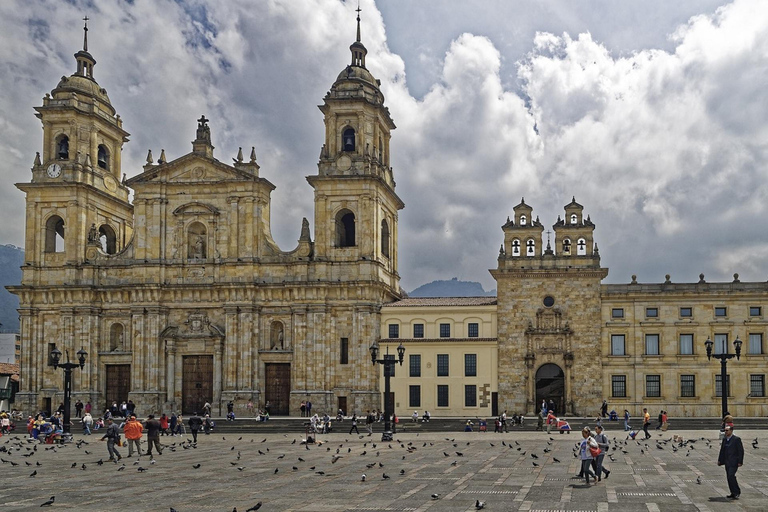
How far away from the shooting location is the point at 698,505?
74.2 ft

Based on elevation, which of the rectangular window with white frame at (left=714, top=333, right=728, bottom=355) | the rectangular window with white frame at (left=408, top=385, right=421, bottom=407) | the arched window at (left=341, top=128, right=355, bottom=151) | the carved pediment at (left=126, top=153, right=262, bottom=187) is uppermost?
the arched window at (left=341, top=128, right=355, bottom=151)

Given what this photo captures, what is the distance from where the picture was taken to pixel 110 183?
75.9 meters

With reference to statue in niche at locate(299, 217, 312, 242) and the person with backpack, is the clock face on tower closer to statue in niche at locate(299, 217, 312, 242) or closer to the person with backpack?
statue in niche at locate(299, 217, 312, 242)

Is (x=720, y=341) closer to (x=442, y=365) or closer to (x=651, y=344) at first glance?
(x=651, y=344)

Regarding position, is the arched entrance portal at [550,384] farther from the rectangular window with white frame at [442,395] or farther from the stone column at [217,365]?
the stone column at [217,365]

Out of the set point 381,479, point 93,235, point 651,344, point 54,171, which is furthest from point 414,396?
point 381,479

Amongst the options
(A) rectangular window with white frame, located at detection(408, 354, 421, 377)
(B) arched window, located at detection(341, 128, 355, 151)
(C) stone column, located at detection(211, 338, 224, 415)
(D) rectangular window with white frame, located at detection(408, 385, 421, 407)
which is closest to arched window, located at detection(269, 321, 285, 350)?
(C) stone column, located at detection(211, 338, 224, 415)

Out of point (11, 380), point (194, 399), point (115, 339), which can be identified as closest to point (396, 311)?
point (194, 399)

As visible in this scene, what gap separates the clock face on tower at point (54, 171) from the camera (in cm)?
7162

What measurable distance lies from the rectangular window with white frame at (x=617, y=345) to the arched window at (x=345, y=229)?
20016 mm

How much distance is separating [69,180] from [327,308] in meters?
22.6

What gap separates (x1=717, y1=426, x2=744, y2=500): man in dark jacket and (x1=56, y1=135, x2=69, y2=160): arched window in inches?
2374

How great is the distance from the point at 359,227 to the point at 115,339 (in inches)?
814

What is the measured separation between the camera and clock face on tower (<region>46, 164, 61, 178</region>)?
71.6m
